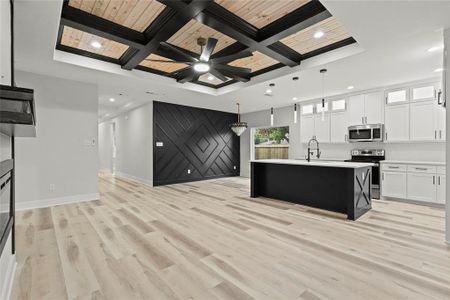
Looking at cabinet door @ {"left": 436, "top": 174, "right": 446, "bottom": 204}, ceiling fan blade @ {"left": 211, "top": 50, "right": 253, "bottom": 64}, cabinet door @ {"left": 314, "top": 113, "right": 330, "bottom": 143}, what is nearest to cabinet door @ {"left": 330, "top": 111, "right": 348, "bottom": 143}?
cabinet door @ {"left": 314, "top": 113, "right": 330, "bottom": 143}

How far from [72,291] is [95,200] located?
11.3 ft

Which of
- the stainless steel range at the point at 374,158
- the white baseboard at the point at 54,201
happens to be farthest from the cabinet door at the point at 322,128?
the white baseboard at the point at 54,201

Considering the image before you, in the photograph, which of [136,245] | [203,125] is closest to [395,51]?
[136,245]

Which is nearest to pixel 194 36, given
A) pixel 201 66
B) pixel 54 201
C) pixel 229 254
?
pixel 201 66

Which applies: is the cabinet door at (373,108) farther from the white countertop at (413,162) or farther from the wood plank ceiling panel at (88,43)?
the wood plank ceiling panel at (88,43)

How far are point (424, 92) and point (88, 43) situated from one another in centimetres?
663

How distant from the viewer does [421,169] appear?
439 cm

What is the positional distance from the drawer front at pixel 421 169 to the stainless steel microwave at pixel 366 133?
34.2 inches

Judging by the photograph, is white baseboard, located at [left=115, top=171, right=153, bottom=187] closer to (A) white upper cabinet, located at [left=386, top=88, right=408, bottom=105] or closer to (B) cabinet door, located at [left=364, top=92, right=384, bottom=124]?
(B) cabinet door, located at [left=364, top=92, right=384, bottom=124]

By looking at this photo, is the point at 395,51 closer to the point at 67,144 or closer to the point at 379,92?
the point at 379,92

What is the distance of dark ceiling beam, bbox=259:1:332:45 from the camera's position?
264 cm

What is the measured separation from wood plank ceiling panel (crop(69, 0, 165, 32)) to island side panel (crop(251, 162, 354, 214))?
3.56m

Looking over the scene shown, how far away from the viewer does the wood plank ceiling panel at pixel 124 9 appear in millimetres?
2630

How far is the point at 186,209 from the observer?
13.4 feet
